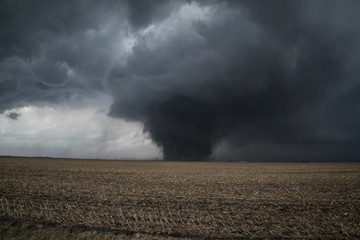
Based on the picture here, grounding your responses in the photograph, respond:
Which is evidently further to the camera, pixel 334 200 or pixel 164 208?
pixel 334 200

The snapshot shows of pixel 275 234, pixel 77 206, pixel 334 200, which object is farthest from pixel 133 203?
pixel 334 200

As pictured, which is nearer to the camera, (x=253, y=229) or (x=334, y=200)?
(x=253, y=229)

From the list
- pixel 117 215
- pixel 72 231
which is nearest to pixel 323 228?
pixel 117 215

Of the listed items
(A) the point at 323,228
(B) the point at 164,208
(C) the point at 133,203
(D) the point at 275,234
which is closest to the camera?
(D) the point at 275,234

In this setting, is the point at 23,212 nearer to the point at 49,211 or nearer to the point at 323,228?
the point at 49,211

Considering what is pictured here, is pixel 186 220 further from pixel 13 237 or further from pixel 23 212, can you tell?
pixel 23 212

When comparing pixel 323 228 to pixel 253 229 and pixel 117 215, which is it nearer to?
pixel 253 229

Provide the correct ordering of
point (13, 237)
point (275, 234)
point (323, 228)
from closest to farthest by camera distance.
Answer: point (13, 237)
point (275, 234)
point (323, 228)

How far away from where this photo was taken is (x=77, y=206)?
1318cm

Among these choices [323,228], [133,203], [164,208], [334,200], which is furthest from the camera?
[334,200]

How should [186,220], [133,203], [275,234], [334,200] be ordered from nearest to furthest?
[275,234] → [186,220] → [133,203] → [334,200]

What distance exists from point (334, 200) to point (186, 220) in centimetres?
1343

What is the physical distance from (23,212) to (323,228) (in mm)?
16758

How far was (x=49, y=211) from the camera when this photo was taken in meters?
12.0
